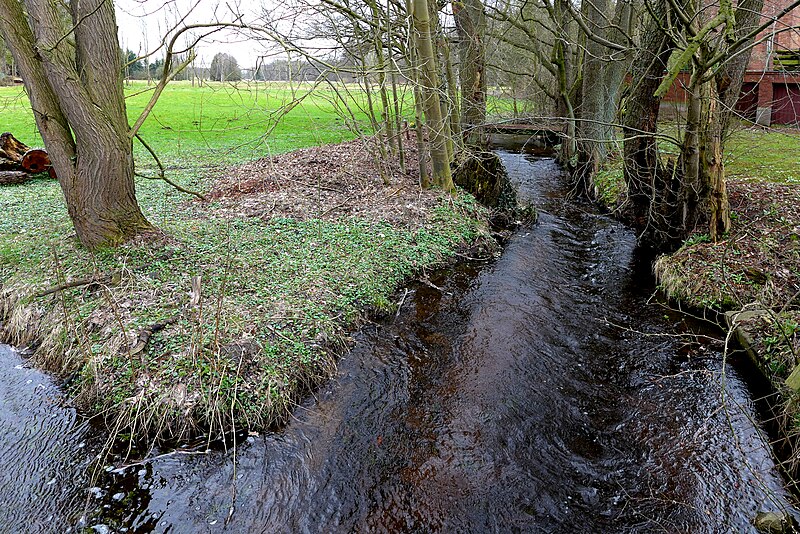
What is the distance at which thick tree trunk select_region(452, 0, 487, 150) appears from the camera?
44.2ft

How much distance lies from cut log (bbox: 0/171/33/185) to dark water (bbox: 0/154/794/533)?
337 inches

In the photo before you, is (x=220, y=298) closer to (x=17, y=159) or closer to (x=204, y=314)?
(x=204, y=314)

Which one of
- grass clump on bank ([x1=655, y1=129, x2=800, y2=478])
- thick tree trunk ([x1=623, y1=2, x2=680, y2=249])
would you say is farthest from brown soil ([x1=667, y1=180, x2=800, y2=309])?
thick tree trunk ([x1=623, y1=2, x2=680, y2=249])

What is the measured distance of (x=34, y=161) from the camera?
13023 mm

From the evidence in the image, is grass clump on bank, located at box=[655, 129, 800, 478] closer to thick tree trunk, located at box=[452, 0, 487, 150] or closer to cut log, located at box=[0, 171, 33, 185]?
thick tree trunk, located at box=[452, 0, 487, 150]

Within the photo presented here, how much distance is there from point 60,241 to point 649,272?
9774mm

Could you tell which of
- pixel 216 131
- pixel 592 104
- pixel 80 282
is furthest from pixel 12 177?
pixel 592 104

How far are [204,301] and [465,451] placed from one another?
3714 millimetres

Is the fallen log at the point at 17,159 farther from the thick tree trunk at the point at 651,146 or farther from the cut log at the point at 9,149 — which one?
the thick tree trunk at the point at 651,146

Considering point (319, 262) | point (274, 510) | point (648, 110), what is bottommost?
point (274, 510)

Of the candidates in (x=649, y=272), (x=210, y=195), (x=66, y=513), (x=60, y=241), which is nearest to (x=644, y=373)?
(x=649, y=272)

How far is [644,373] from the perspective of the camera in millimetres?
5945

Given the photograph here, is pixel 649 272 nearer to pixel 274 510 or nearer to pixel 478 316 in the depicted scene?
A: pixel 478 316

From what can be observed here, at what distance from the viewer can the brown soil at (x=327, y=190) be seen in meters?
10.1
